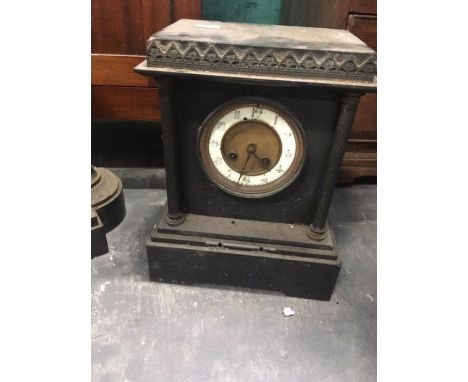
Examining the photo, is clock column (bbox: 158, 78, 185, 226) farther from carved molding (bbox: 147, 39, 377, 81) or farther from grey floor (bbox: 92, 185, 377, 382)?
grey floor (bbox: 92, 185, 377, 382)

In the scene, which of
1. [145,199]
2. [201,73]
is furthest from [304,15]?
[145,199]

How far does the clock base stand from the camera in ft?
3.49

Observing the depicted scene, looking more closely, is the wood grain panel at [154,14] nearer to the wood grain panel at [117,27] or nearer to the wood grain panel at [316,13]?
the wood grain panel at [117,27]

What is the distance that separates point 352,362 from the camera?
94 centimetres

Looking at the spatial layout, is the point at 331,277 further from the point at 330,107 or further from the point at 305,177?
→ the point at 330,107

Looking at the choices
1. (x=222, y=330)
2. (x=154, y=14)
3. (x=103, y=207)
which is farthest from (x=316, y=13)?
(x=222, y=330)

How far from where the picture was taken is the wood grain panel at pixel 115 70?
136cm

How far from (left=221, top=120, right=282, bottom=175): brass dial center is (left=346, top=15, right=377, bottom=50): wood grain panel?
2.19ft

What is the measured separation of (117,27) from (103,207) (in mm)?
667

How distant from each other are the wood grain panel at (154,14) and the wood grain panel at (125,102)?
0.22 metres

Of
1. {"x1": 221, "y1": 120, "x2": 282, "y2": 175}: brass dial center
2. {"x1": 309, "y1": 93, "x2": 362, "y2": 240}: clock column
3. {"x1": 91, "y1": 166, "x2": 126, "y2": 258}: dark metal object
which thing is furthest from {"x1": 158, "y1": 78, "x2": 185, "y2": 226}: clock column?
{"x1": 309, "y1": 93, "x2": 362, "y2": 240}: clock column

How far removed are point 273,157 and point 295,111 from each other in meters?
0.14

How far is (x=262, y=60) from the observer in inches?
32.8

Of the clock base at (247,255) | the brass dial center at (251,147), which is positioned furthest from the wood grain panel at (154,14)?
the clock base at (247,255)
